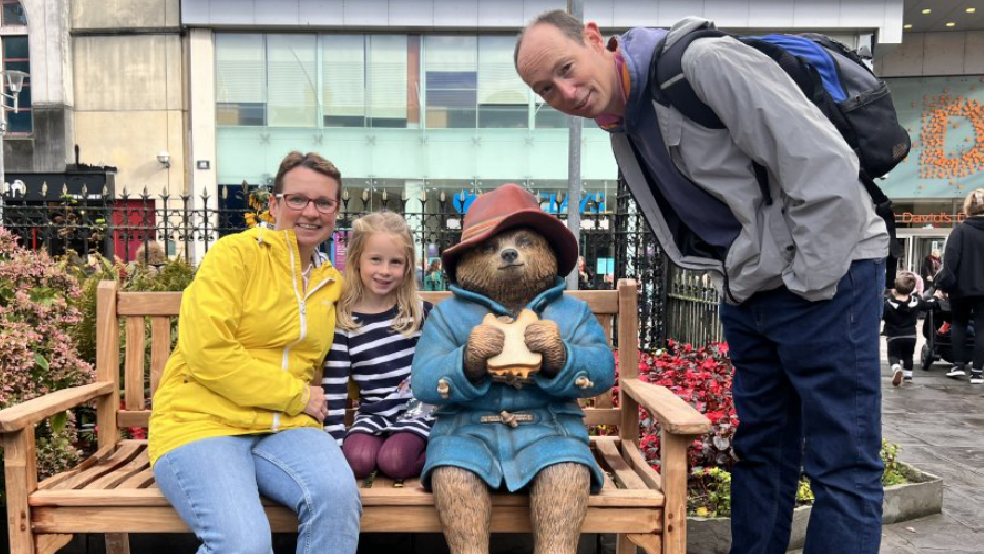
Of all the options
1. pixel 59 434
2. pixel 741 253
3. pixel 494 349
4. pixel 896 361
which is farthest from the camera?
pixel 896 361

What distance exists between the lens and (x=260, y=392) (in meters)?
2.33

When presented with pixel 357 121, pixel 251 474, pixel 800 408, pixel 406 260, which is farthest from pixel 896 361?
pixel 357 121

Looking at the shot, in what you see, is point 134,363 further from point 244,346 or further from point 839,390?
point 839,390

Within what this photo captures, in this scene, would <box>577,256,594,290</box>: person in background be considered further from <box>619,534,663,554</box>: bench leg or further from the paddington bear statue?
<box>619,534,663,554</box>: bench leg

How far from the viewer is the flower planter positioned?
10.2 ft

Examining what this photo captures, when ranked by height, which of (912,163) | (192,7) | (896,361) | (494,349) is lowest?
(896,361)

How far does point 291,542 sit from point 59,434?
3.66ft

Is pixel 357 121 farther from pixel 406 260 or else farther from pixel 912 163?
pixel 912 163

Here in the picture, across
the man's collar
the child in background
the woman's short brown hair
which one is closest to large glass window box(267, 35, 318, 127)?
the child in background

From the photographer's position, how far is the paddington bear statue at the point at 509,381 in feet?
6.90

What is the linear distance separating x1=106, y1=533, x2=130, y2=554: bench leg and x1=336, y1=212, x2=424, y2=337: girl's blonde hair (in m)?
1.21

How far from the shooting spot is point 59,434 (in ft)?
10.1

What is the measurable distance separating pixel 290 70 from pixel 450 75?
391 cm

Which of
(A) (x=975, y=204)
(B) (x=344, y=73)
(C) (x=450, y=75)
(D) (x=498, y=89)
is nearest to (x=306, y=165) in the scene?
(A) (x=975, y=204)
